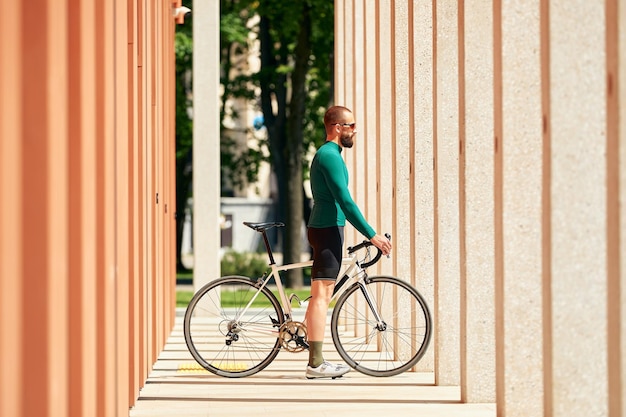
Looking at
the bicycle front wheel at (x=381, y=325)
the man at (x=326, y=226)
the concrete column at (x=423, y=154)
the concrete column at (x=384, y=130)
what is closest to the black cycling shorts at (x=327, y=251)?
the man at (x=326, y=226)

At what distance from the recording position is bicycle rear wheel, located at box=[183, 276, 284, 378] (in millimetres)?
8836

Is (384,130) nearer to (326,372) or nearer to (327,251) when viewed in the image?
(327,251)

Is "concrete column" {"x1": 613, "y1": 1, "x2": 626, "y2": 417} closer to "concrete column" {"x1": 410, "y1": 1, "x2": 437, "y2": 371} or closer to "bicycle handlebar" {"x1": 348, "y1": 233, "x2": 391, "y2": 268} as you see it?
"bicycle handlebar" {"x1": 348, "y1": 233, "x2": 391, "y2": 268}

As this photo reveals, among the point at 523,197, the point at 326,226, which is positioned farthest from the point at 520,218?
the point at 326,226

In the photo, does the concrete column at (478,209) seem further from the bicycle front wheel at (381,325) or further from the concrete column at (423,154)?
the concrete column at (423,154)

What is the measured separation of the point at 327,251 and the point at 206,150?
7.41 metres

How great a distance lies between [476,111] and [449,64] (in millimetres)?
973

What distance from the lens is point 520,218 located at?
260 inches

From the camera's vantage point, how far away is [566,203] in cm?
561

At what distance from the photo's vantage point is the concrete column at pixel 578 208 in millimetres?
5488

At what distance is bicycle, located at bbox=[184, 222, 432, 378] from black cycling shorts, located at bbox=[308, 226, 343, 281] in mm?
140

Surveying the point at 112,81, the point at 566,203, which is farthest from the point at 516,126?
the point at 112,81

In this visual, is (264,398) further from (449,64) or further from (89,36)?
(89,36)

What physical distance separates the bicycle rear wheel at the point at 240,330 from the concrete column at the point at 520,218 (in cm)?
253
